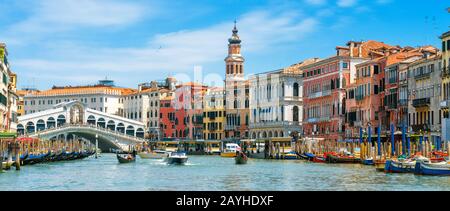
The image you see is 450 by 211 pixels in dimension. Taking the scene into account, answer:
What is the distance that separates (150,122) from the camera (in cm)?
7169

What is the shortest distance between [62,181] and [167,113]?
46800 millimetres

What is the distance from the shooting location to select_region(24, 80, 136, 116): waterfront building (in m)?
75.3

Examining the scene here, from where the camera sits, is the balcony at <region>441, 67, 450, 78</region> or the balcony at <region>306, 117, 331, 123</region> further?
the balcony at <region>306, 117, 331, 123</region>

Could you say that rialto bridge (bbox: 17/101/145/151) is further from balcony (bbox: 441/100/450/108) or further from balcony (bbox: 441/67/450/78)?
balcony (bbox: 441/67/450/78)

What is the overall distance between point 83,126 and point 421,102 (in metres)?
28.4

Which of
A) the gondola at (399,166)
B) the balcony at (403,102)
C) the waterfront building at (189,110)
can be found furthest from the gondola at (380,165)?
the waterfront building at (189,110)

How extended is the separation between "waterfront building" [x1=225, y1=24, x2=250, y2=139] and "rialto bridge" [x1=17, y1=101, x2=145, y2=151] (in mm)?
6568

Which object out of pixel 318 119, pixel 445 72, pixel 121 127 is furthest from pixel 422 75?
pixel 121 127

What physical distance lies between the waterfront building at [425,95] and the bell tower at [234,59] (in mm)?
27339

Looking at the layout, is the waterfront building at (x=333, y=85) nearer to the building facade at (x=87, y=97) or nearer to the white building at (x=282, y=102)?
the white building at (x=282, y=102)

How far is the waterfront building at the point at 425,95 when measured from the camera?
33.5 m

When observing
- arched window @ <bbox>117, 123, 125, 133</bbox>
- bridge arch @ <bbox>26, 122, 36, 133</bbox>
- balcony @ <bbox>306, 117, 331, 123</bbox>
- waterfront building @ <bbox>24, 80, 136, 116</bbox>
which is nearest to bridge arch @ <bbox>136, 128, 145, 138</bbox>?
arched window @ <bbox>117, 123, 125, 133</bbox>

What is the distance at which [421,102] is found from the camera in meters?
34.7
